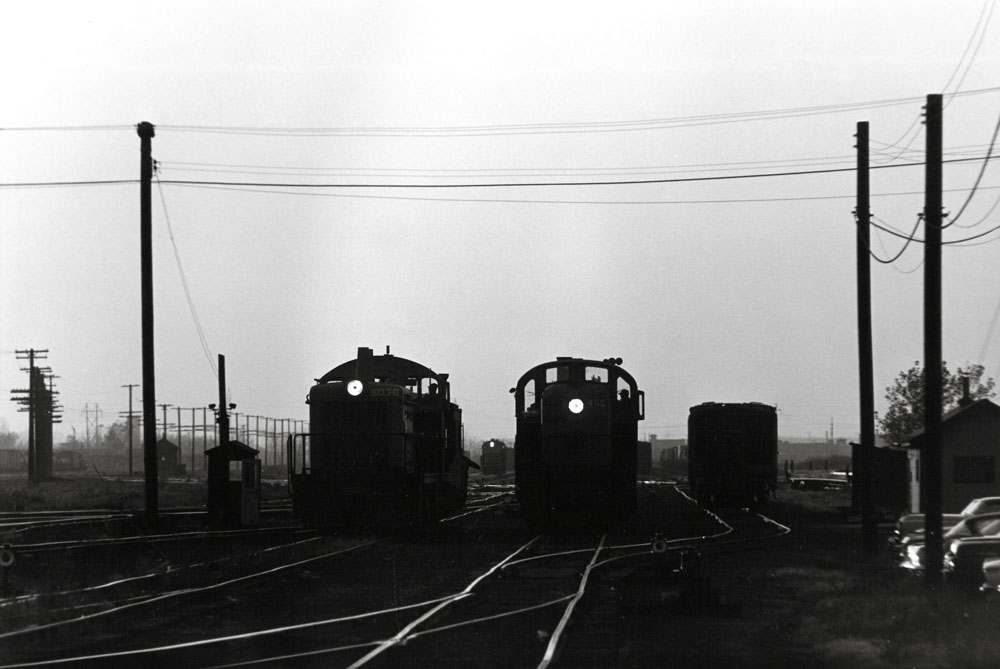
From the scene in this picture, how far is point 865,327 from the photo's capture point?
2598 centimetres

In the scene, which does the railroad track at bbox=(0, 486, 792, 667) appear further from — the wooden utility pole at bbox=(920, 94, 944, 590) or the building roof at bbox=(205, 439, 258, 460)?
the building roof at bbox=(205, 439, 258, 460)

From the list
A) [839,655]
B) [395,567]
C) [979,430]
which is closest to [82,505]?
[395,567]

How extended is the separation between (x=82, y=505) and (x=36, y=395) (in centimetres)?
4570

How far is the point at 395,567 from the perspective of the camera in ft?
71.6

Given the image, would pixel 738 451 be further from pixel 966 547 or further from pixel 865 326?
pixel 966 547

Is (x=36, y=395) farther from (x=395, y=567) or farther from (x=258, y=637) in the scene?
(x=258, y=637)

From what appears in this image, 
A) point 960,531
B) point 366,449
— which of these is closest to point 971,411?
point 366,449

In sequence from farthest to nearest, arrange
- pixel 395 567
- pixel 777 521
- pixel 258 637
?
pixel 777 521 < pixel 395 567 < pixel 258 637

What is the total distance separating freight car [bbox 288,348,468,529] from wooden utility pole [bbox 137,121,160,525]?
317 cm

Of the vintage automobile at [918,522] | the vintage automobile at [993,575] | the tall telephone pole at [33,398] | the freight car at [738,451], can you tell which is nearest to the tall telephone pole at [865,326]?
the vintage automobile at [918,522]

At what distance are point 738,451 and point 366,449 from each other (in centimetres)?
1958

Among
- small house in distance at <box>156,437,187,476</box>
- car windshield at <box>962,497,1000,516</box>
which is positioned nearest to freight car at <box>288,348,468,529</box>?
car windshield at <box>962,497,1000,516</box>

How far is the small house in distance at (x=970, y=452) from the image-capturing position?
4153cm

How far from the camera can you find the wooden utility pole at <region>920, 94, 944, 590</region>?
16828mm
